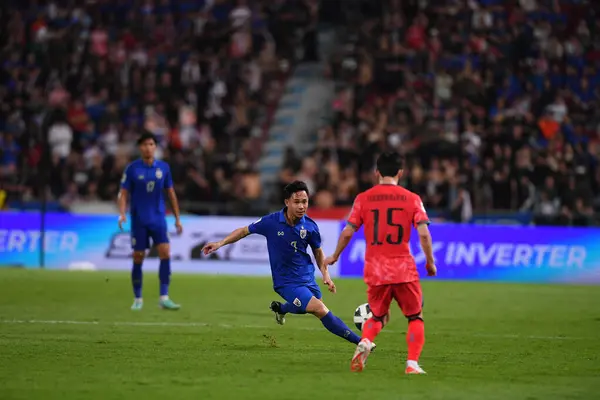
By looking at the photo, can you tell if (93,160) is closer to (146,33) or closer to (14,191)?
(14,191)

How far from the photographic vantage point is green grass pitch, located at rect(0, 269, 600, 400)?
9398 millimetres

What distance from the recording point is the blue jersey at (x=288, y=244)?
12.2 m

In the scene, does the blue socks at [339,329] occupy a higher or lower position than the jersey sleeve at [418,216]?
lower

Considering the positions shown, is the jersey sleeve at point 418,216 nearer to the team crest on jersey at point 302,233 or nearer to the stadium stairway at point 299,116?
the team crest on jersey at point 302,233

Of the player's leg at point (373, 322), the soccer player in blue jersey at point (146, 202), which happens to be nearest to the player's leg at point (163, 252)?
the soccer player in blue jersey at point (146, 202)

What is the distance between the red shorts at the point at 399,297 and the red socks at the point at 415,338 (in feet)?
0.36

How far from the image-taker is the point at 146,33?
35125mm

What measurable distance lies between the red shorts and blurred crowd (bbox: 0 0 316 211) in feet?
60.4

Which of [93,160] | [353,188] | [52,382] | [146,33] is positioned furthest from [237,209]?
[52,382]

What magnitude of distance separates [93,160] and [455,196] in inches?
397

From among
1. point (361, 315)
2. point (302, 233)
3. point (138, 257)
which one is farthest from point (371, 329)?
point (138, 257)

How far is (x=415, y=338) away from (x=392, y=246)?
83 cm

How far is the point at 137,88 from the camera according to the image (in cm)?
3334

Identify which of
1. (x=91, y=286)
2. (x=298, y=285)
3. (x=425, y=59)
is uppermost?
(x=425, y=59)
